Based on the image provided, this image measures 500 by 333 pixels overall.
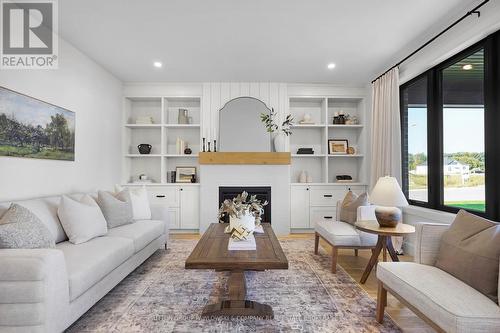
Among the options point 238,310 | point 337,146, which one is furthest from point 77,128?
point 337,146

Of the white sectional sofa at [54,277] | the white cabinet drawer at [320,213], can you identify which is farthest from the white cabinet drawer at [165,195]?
A: the white cabinet drawer at [320,213]

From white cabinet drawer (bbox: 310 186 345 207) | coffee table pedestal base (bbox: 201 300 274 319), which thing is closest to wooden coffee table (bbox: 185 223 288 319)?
coffee table pedestal base (bbox: 201 300 274 319)

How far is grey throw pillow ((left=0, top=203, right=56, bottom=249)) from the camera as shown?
1834mm

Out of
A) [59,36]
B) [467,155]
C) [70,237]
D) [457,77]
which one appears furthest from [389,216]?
[59,36]

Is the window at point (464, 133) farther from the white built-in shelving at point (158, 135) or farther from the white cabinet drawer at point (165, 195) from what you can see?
the white cabinet drawer at point (165, 195)

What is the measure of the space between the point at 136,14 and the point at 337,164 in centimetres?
413

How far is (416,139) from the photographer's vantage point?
3.84 m

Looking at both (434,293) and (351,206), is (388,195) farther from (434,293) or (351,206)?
(434,293)

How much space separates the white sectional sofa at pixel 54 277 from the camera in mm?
1640

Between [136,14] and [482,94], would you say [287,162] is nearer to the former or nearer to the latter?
[482,94]

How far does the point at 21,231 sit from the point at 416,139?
430 cm

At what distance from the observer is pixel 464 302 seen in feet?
4.86

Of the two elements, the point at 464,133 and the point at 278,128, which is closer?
the point at 464,133
